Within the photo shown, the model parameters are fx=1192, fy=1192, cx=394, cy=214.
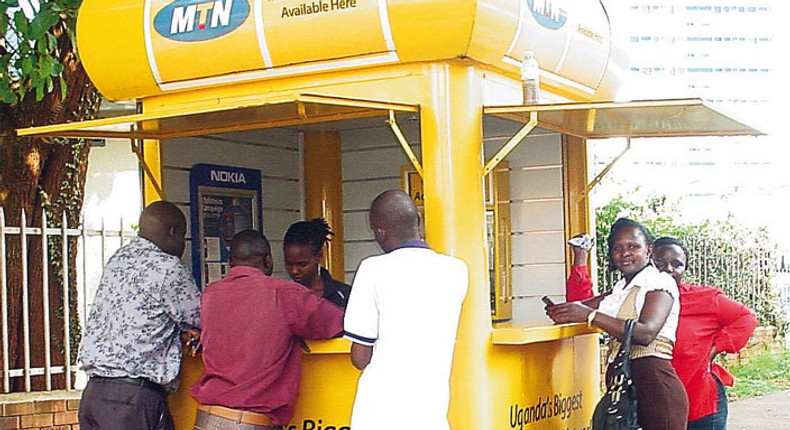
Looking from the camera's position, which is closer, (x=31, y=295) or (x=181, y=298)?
(x=181, y=298)

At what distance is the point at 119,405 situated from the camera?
5711 millimetres

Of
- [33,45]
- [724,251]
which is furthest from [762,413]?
[33,45]

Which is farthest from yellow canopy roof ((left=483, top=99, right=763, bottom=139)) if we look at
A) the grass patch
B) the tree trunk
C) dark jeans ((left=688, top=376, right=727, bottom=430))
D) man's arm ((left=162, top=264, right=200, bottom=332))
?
the grass patch

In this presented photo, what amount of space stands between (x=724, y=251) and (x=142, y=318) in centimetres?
1054

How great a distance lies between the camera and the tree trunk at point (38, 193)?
8484 mm

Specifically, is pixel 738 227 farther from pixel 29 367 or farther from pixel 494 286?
pixel 29 367

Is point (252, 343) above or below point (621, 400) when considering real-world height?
above

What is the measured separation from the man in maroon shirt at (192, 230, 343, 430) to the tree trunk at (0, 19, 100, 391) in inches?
128

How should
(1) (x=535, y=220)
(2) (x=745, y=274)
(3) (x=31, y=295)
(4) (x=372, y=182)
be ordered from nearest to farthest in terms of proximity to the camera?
(1) (x=535, y=220), (4) (x=372, y=182), (3) (x=31, y=295), (2) (x=745, y=274)

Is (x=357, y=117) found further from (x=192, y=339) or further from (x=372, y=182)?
(x=372, y=182)

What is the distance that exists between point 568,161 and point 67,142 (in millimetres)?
3880

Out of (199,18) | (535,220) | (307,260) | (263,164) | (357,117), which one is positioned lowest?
(307,260)

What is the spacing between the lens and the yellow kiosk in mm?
5652

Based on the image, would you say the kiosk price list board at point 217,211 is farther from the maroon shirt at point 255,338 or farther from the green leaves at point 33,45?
the maroon shirt at point 255,338
